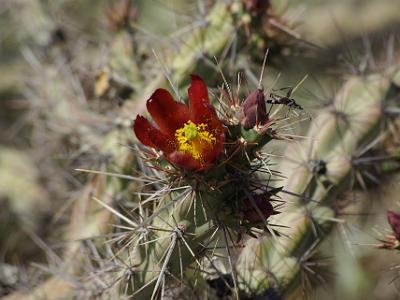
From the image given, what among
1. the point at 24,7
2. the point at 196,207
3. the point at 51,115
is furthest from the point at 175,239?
the point at 24,7

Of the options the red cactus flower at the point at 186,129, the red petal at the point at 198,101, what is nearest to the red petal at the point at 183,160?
the red cactus flower at the point at 186,129

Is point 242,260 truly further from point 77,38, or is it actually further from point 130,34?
point 77,38

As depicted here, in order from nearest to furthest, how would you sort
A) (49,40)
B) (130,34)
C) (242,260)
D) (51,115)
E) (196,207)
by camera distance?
(196,207) → (242,260) → (130,34) → (51,115) → (49,40)

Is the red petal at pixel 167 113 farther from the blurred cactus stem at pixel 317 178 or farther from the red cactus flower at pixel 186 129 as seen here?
the blurred cactus stem at pixel 317 178

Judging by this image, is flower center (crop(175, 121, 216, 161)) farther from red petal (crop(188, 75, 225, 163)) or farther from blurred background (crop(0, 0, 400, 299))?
blurred background (crop(0, 0, 400, 299))

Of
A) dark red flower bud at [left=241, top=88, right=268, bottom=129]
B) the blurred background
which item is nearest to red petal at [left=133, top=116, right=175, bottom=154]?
dark red flower bud at [left=241, top=88, right=268, bottom=129]

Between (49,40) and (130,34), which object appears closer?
(130,34)
